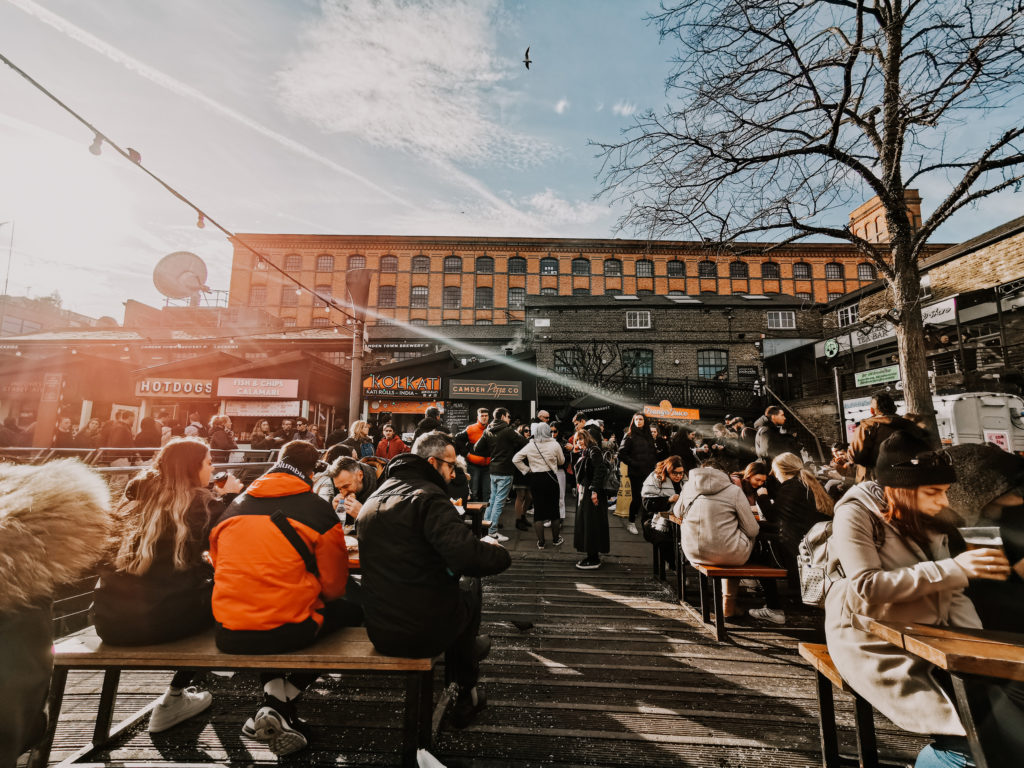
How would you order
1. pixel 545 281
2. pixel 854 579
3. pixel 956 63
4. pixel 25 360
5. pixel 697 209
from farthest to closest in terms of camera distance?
pixel 545 281 < pixel 25 360 < pixel 697 209 < pixel 956 63 < pixel 854 579

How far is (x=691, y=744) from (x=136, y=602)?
3.01 m

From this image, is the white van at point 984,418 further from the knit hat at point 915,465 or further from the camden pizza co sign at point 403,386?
the camden pizza co sign at point 403,386

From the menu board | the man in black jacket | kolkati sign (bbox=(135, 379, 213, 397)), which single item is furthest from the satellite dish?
the man in black jacket

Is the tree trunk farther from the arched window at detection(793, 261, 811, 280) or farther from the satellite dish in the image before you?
the arched window at detection(793, 261, 811, 280)

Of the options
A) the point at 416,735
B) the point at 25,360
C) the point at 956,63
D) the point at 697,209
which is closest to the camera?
the point at 416,735

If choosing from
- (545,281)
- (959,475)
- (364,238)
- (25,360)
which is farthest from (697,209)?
(364,238)

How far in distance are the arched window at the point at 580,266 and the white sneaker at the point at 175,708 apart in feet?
108

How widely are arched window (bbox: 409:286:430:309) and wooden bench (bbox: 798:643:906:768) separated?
3305 centimetres

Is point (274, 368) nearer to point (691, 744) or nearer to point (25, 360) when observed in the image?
point (25, 360)

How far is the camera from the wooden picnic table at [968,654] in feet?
4.76

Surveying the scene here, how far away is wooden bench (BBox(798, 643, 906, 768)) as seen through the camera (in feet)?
7.06

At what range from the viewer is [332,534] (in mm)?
2514

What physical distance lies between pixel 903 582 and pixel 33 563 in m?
3.13

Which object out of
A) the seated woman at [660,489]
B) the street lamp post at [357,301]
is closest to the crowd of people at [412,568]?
the seated woman at [660,489]
